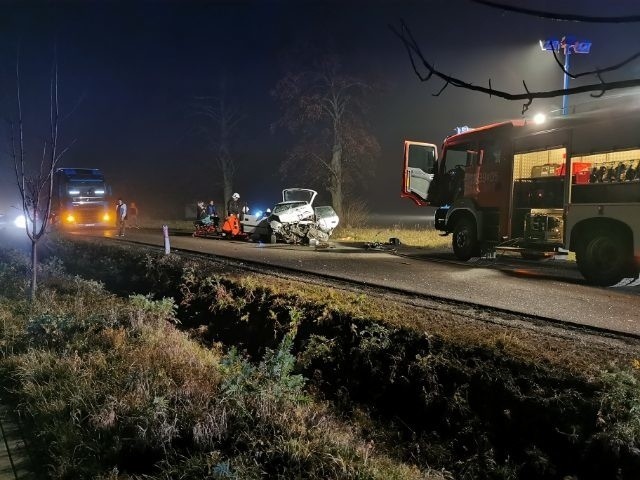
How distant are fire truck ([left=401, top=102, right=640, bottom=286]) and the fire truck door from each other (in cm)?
3

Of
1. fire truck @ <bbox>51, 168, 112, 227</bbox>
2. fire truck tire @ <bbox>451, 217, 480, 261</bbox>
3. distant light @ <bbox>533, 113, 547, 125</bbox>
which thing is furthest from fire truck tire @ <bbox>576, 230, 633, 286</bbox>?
fire truck @ <bbox>51, 168, 112, 227</bbox>

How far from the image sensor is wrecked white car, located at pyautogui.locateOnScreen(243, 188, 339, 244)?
17.6 metres

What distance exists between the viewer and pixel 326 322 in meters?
6.85

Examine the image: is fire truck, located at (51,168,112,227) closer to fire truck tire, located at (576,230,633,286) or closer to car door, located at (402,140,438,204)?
car door, located at (402,140,438,204)

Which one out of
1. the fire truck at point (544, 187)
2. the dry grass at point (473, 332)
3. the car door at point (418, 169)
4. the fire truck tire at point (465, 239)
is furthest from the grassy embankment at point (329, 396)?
the car door at point (418, 169)

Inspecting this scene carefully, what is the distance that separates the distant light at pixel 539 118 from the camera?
34.7 ft

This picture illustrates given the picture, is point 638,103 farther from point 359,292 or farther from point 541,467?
point 541,467

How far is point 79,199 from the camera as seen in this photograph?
25969 mm

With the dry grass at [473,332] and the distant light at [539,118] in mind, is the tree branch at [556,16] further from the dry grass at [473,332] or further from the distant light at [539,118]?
the distant light at [539,118]

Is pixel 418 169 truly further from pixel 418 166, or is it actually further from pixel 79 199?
pixel 79 199

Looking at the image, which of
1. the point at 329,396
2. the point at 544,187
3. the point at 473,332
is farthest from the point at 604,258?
the point at 329,396

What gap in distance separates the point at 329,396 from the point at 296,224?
11938 mm

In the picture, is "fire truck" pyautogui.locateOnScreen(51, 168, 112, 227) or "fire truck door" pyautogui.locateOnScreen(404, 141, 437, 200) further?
"fire truck" pyautogui.locateOnScreen(51, 168, 112, 227)

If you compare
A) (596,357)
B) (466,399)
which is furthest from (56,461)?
(596,357)
